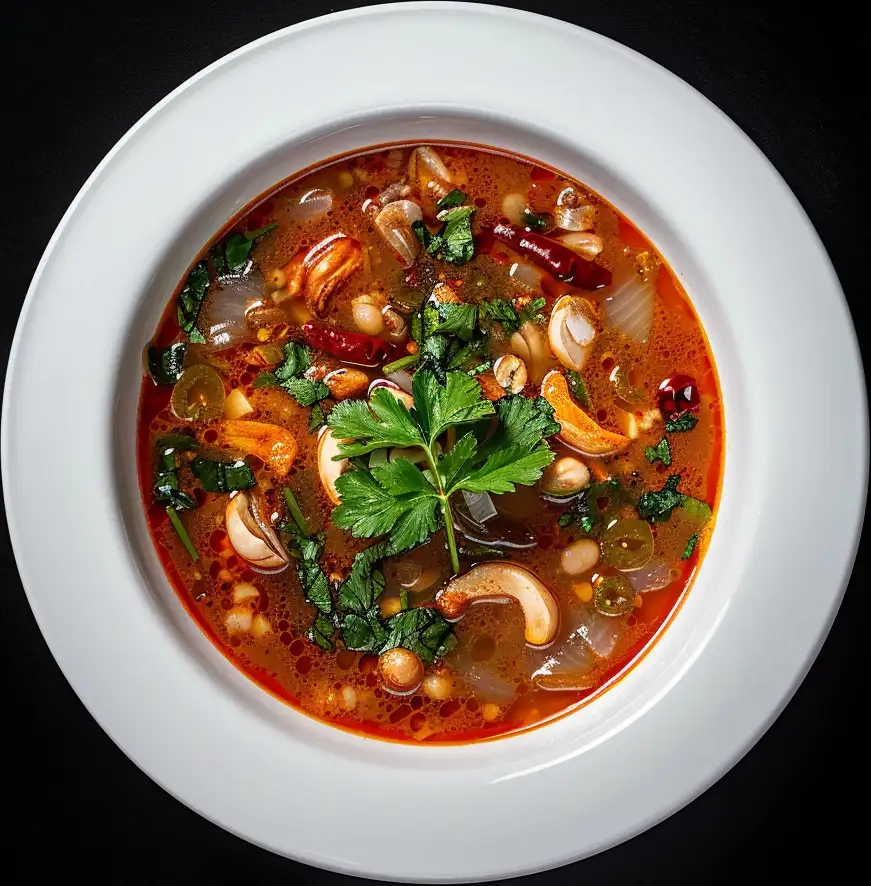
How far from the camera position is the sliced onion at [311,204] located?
213cm

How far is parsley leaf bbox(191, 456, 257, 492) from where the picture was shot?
2.13m

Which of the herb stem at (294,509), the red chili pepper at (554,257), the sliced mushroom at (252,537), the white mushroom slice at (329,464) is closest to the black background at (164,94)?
the red chili pepper at (554,257)

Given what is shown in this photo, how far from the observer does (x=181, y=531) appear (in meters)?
2.12

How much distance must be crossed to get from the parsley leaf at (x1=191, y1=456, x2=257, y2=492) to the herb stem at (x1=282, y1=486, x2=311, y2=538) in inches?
4.2

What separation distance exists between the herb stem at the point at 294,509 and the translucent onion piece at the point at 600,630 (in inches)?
31.8

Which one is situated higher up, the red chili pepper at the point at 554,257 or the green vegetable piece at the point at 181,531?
the red chili pepper at the point at 554,257

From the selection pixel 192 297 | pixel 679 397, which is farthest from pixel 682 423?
pixel 192 297

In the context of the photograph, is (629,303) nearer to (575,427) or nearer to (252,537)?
(575,427)

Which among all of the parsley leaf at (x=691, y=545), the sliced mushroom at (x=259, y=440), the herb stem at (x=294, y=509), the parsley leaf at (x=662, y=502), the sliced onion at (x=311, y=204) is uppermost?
the sliced onion at (x=311, y=204)

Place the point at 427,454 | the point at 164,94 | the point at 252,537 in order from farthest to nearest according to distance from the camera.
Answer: the point at 164,94, the point at 252,537, the point at 427,454

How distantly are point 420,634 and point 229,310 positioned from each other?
105 centimetres

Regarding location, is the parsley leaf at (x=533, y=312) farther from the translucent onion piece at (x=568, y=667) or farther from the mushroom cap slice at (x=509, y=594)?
the translucent onion piece at (x=568, y=667)

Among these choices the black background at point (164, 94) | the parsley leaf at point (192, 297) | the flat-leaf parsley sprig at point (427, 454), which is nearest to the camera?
the flat-leaf parsley sprig at point (427, 454)

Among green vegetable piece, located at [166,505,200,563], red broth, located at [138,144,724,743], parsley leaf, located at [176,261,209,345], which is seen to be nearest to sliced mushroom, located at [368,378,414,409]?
red broth, located at [138,144,724,743]
